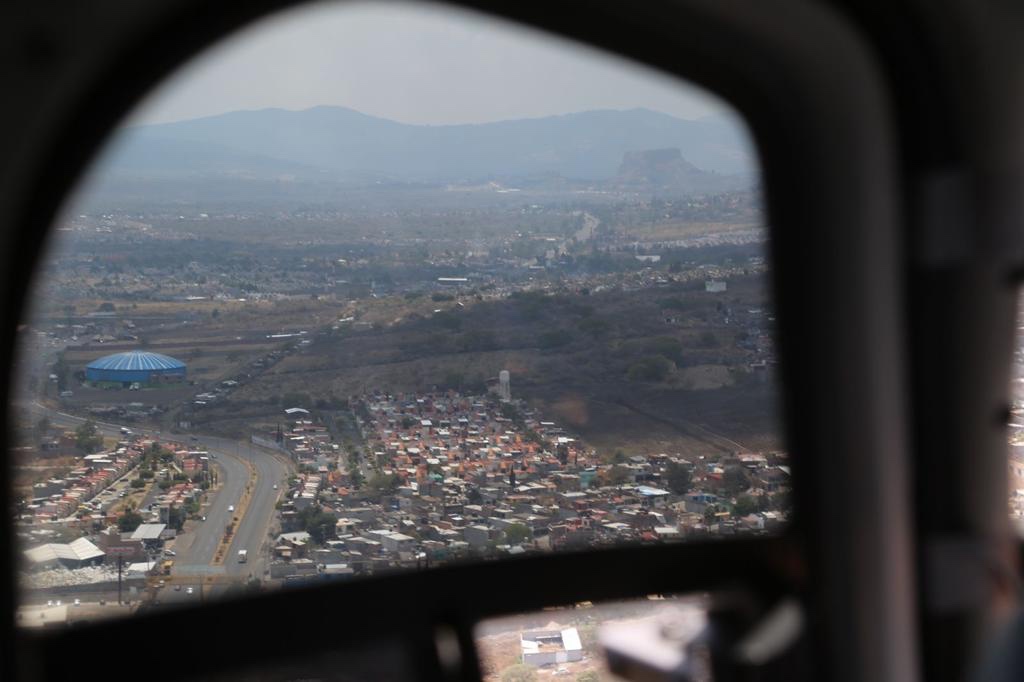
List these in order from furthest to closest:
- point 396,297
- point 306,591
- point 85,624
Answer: point 396,297, point 306,591, point 85,624

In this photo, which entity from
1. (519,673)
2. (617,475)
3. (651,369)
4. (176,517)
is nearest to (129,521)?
(176,517)

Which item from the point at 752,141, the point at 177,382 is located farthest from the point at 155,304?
the point at 752,141

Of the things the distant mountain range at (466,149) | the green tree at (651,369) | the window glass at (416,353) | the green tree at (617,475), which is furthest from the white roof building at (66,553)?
the green tree at (651,369)

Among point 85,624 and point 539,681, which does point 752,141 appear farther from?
point 85,624

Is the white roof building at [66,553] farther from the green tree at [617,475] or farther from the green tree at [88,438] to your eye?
the green tree at [617,475]

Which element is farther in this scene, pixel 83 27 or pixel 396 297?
pixel 396 297

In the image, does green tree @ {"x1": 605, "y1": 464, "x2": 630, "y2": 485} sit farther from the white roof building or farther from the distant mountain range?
the white roof building


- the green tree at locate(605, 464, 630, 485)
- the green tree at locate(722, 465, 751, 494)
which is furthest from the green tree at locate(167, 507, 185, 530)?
the green tree at locate(722, 465, 751, 494)

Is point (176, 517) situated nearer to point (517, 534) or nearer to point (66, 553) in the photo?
point (66, 553)
